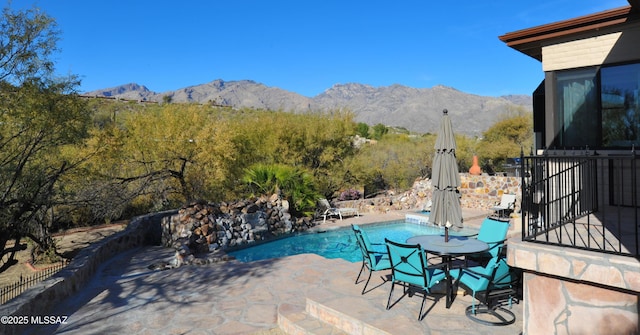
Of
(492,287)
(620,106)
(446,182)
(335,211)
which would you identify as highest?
(620,106)

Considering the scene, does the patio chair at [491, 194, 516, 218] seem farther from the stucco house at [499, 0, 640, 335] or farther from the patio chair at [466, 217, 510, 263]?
the patio chair at [466, 217, 510, 263]

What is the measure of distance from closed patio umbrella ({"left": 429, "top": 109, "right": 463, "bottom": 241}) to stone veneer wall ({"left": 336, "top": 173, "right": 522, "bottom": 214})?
11855mm

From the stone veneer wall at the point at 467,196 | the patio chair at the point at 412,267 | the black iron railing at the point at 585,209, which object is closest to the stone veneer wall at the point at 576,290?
the black iron railing at the point at 585,209

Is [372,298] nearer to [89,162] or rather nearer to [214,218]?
[214,218]

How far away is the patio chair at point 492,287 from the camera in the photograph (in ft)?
16.0

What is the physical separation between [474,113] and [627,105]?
85.8 m

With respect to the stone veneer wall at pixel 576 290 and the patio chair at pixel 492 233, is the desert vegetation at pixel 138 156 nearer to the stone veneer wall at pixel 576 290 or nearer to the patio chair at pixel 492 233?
the patio chair at pixel 492 233

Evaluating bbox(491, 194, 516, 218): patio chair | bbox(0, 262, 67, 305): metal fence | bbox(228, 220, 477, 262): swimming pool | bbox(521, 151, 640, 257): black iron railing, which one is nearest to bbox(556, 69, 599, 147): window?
bbox(521, 151, 640, 257): black iron railing

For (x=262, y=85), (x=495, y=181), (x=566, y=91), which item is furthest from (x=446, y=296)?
(x=262, y=85)

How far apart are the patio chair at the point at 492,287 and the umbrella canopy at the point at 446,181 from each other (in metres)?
0.93

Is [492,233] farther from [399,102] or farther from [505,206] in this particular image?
[399,102]

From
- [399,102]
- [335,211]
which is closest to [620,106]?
[335,211]

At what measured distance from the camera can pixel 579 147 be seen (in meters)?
6.41

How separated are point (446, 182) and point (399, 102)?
108 meters
